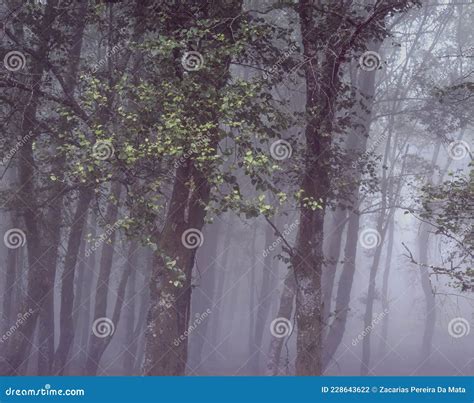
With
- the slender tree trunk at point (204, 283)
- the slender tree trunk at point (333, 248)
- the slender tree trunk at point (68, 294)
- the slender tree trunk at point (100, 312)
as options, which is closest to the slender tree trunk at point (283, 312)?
the slender tree trunk at point (333, 248)

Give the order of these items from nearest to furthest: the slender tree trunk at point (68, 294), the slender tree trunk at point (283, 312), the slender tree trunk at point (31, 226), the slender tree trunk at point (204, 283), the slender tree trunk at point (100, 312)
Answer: the slender tree trunk at point (31, 226) → the slender tree trunk at point (283, 312) → the slender tree trunk at point (68, 294) → the slender tree trunk at point (100, 312) → the slender tree trunk at point (204, 283)

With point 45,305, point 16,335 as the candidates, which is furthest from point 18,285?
point 16,335

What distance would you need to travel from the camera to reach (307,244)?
39.5ft

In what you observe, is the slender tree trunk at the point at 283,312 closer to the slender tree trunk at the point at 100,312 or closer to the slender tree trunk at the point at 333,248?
the slender tree trunk at the point at 333,248

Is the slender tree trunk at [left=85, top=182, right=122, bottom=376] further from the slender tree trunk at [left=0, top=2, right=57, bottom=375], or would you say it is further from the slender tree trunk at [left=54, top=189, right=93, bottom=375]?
the slender tree trunk at [left=0, top=2, right=57, bottom=375]

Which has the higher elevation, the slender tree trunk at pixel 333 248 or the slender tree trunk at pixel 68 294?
the slender tree trunk at pixel 333 248

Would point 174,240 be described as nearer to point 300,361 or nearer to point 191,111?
point 191,111

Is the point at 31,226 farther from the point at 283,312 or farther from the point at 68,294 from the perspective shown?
the point at 283,312

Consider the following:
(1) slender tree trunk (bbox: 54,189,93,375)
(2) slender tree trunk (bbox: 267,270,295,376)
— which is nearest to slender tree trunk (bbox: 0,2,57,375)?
(1) slender tree trunk (bbox: 54,189,93,375)

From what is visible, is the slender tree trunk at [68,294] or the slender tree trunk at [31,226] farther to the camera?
the slender tree trunk at [68,294]

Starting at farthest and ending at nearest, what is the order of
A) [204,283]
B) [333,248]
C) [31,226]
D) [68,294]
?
[204,283], [333,248], [68,294], [31,226]

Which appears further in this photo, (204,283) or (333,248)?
(204,283)

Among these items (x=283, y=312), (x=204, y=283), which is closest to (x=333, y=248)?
(x=283, y=312)

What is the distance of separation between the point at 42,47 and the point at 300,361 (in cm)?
987
